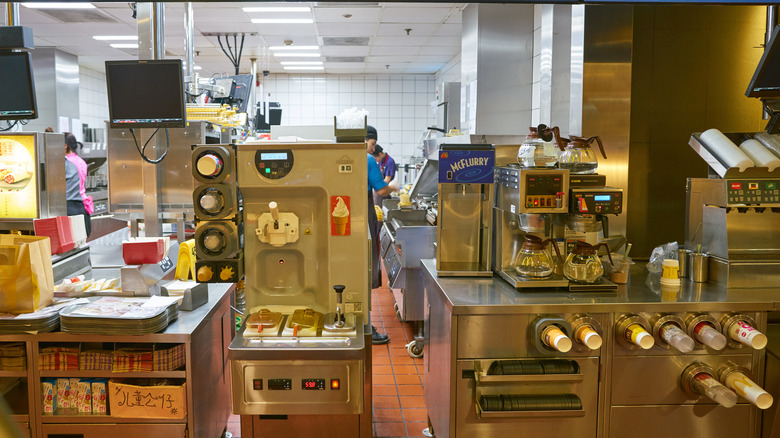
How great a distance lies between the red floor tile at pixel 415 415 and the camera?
3.64 metres

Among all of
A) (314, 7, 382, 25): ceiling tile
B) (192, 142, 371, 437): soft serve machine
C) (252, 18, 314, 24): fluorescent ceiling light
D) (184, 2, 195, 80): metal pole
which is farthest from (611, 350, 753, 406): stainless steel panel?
(252, 18, 314, 24): fluorescent ceiling light

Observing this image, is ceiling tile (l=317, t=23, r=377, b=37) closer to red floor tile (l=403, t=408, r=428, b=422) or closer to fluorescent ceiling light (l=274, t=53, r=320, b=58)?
fluorescent ceiling light (l=274, t=53, r=320, b=58)

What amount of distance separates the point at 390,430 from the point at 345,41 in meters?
7.00

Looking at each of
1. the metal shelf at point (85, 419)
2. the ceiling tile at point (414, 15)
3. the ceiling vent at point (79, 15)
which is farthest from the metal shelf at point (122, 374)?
the ceiling vent at point (79, 15)

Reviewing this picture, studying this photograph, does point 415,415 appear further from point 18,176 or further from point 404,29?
point 404,29

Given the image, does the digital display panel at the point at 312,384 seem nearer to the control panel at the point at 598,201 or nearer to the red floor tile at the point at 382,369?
the control panel at the point at 598,201

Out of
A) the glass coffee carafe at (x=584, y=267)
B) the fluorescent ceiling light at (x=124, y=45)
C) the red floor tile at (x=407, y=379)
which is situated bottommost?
the red floor tile at (x=407, y=379)

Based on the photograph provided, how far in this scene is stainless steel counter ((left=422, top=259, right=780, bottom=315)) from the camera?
8.33ft

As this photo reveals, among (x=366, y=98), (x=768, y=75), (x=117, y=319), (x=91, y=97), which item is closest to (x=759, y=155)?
(x=768, y=75)

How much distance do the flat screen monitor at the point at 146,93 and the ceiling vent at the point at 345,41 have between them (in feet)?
20.4

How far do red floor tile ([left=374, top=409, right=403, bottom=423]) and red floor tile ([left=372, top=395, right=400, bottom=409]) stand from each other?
0.06 meters

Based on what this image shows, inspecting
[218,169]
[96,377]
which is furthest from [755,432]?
[96,377]

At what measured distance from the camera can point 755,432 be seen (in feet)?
8.71

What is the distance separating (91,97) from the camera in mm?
12398
